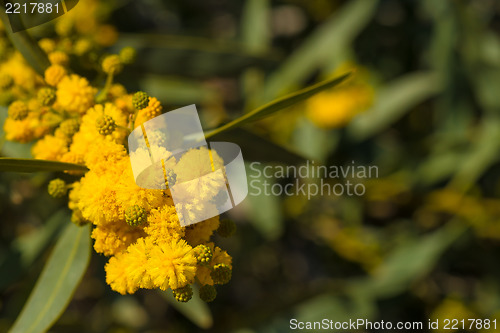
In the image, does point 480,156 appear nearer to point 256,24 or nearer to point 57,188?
point 256,24

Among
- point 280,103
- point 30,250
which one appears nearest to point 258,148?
point 280,103

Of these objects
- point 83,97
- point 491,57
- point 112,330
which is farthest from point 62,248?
point 491,57

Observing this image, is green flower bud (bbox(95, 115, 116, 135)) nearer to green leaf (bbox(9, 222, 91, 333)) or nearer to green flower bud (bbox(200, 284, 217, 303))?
green leaf (bbox(9, 222, 91, 333))

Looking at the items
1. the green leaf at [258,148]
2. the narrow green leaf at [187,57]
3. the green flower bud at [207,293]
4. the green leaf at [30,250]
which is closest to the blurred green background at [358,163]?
the narrow green leaf at [187,57]

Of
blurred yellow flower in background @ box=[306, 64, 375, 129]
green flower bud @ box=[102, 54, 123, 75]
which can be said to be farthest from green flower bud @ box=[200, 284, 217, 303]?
blurred yellow flower in background @ box=[306, 64, 375, 129]

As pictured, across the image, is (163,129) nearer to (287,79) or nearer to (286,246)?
(287,79)

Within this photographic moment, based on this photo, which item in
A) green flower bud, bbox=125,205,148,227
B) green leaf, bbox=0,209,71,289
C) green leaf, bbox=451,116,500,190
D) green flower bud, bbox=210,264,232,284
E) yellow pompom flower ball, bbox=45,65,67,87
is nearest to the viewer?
green flower bud, bbox=125,205,148,227
